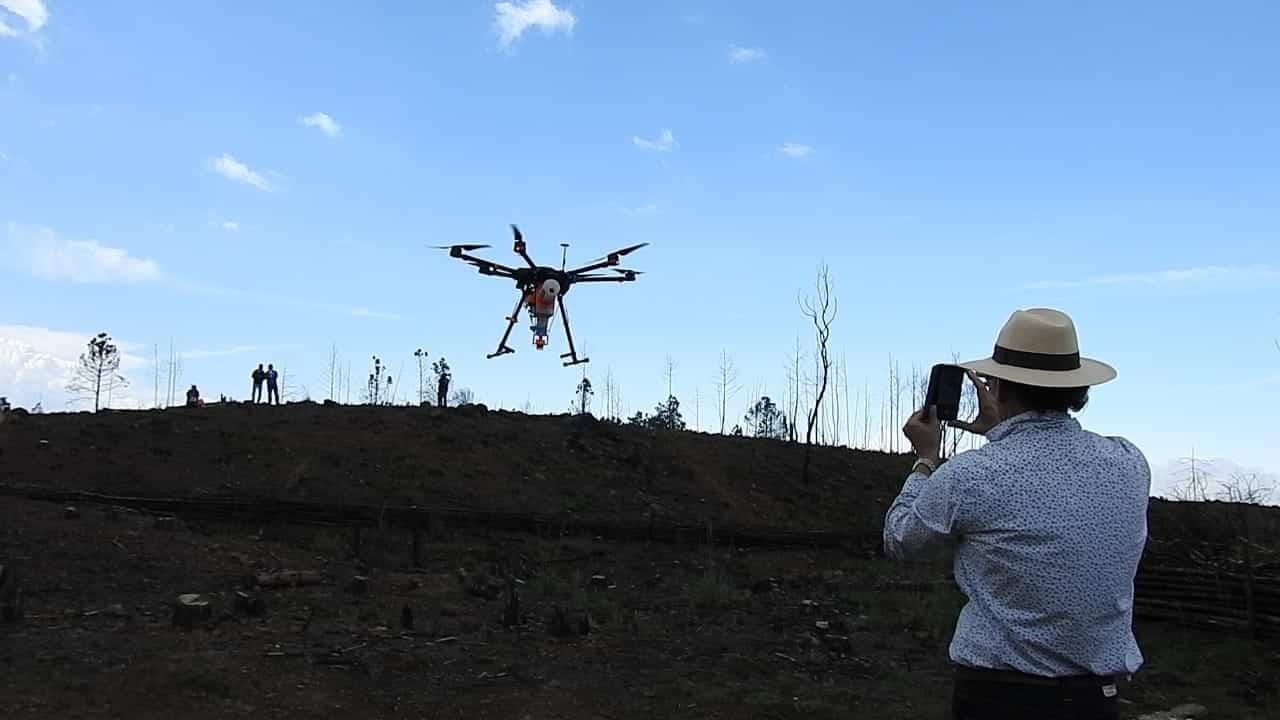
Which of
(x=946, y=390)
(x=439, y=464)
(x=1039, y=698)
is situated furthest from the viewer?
(x=439, y=464)

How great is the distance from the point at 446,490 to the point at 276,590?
858 cm

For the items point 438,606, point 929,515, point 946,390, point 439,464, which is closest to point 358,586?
point 438,606

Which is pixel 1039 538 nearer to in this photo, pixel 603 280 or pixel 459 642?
pixel 459 642

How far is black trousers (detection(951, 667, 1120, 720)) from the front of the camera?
2.34 m

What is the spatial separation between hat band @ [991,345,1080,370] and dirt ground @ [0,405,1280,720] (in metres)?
5.93

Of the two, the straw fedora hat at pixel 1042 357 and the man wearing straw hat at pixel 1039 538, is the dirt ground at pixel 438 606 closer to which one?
the man wearing straw hat at pixel 1039 538

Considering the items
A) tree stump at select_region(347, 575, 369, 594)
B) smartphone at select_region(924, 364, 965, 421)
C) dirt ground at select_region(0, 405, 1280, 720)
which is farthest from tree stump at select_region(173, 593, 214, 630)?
smartphone at select_region(924, 364, 965, 421)

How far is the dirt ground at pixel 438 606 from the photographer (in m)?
8.12

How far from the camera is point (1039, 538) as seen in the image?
2381mm

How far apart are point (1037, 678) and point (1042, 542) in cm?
29

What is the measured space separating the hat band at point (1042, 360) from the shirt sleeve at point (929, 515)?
10.8 inches

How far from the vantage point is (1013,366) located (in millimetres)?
2506

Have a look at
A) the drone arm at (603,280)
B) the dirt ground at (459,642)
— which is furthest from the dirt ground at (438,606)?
the drone arm at (603,280)

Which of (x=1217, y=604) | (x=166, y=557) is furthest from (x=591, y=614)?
(x=1217, y=604)
